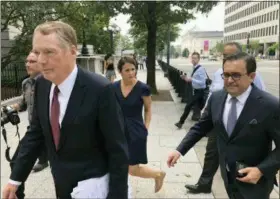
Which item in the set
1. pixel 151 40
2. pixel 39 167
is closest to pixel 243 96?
pixel 39 167

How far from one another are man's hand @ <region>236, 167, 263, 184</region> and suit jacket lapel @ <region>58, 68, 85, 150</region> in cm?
129

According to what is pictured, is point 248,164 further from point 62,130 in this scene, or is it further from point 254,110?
point 62,130

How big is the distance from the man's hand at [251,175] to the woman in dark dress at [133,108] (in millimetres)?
1811

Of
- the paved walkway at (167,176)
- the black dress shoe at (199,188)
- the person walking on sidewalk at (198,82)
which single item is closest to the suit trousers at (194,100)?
the person walking on sidewalk at (198,82)

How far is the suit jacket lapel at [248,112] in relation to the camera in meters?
2.49

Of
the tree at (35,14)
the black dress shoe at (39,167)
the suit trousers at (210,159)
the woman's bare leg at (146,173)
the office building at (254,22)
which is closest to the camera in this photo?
the woman's bare leg at (146,173)

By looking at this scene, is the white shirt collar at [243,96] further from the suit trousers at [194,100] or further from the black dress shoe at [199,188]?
the suit trousers at [194,100]

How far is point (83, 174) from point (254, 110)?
1306mm

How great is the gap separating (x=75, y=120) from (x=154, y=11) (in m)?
12.1

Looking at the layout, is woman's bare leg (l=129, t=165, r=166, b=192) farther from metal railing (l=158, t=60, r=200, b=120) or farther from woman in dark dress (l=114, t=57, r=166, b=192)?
metal railing (l=158, t=60, r=200, b=120)

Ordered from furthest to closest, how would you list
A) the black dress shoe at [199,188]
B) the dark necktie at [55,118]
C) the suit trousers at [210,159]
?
the black dress shoe at [199,188]
the suit trousers at [210,159]
the dark necktie at [55,118]

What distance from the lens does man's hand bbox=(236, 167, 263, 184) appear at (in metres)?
2.42

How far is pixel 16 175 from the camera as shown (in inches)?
87.7

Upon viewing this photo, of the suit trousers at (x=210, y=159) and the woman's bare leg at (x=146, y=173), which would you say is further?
→ the suit trousers at (x=210, y=159)
